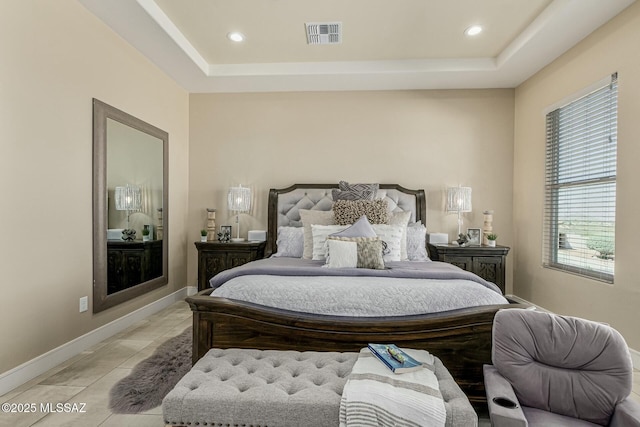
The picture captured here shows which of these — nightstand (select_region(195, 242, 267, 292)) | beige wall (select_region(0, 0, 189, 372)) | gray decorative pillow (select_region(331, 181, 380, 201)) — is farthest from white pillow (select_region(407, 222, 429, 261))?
beige wall (select_region(0, 0, 189, 372))

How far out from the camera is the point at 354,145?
4641mm

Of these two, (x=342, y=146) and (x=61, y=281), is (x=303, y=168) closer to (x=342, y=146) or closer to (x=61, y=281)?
(x=342, y=146)

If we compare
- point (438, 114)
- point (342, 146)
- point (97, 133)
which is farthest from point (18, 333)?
point (438, 114)

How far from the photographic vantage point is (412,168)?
15.1 ft

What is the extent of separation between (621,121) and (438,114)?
2.02 m

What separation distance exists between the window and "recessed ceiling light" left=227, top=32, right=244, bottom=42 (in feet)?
11.4

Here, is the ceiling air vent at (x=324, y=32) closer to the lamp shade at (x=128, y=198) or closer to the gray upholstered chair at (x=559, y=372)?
the lamp shade at (x=128, y=198)

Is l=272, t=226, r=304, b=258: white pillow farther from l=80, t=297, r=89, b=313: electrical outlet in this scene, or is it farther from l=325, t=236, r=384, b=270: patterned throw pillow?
l=80, t=297, r=89, b=313: electrical outlet

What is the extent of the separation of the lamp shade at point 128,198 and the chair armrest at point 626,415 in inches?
147

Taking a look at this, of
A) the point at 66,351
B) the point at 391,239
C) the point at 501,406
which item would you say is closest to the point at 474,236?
the point at 391,239

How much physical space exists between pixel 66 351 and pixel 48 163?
1.47 meters

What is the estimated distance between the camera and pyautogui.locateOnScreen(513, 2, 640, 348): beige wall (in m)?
2.73

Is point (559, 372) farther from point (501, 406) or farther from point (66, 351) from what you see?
point (66, 351)

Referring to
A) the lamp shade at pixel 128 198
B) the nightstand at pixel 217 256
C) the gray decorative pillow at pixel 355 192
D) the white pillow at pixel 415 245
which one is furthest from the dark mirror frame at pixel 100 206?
the white pillow at pixel 415 245
